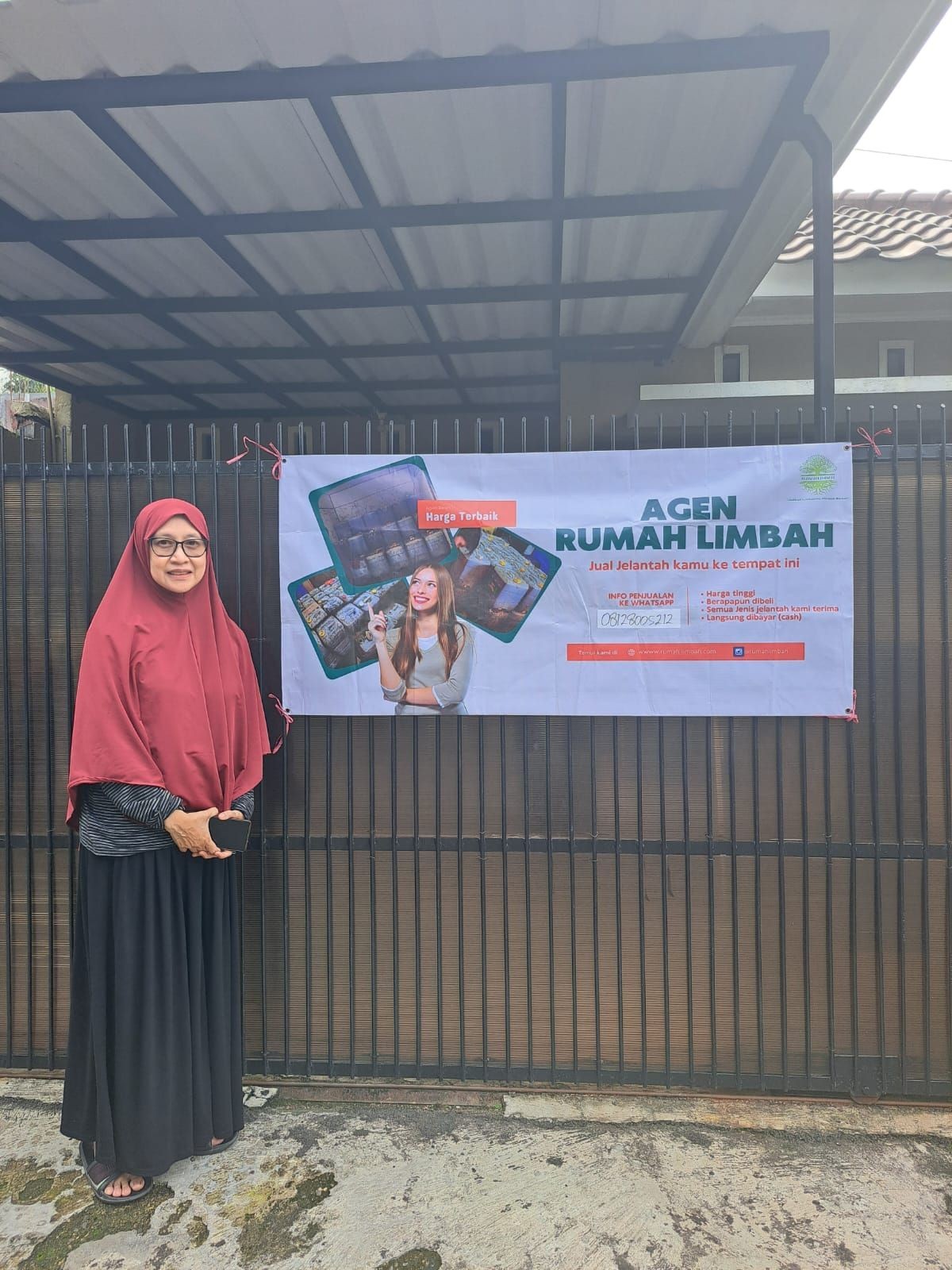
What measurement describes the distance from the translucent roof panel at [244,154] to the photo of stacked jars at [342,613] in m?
2.24

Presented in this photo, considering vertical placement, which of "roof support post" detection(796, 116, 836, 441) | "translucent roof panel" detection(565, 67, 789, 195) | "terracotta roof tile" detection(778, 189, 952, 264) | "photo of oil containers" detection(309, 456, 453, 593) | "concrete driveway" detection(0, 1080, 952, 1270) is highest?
"terracotta roof tile" detection(778, 189, 952, 264)

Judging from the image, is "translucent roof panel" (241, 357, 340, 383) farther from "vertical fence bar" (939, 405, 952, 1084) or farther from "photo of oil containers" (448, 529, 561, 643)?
"vertical fence bar" (939, 405, 952, 1084)

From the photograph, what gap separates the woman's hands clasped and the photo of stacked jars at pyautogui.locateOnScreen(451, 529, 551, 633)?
1.18 m

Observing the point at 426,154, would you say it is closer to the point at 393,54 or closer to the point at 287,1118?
the point at 393,54

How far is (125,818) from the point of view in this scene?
2.35 m

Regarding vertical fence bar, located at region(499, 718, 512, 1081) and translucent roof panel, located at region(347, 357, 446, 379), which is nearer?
vertical fence bar, located at region(499, 718, 512, 1081)

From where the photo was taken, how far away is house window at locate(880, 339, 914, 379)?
634cm

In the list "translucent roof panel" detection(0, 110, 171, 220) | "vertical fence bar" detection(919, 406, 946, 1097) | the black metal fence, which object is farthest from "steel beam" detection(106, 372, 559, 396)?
"vertical fence bar" detection(919, 406, 946, 1097)

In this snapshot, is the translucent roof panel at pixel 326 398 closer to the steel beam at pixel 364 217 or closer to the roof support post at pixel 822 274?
the steel beam at pixel 364 217

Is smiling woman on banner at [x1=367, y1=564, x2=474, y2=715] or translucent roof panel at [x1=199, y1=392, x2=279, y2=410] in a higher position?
translucent roof panel at [x1=199, y1=392, x2=279, y2=410]

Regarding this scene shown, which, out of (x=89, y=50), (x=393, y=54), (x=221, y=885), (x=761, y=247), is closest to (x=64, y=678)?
(x=221, y=885)

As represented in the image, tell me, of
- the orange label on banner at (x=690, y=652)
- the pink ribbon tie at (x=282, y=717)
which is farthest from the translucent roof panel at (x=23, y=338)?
the orange label on banner at (x=690, y=652)

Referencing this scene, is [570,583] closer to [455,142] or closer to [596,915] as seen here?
[596,915]

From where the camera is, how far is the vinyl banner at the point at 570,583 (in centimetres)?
277
